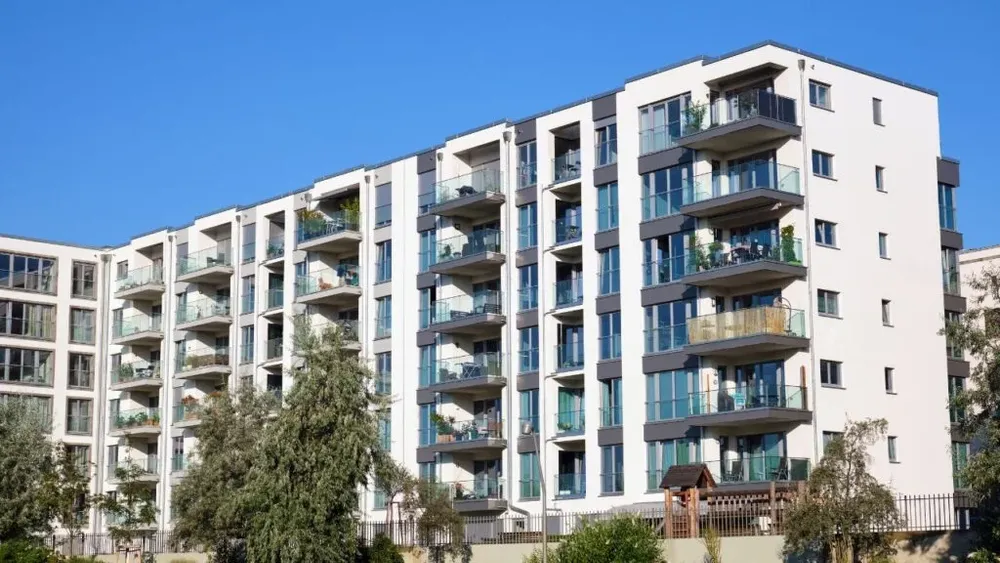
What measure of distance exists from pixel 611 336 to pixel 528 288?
228 inches

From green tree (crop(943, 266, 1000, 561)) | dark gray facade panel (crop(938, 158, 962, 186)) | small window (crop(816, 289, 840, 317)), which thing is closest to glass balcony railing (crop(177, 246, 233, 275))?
small window (crop(816, 289, 840, 317))

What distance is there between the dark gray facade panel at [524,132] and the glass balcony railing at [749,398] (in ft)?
51.7

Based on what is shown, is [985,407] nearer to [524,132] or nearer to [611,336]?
[611,336]

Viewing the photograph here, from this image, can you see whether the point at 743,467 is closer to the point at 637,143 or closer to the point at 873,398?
the point at 873,398

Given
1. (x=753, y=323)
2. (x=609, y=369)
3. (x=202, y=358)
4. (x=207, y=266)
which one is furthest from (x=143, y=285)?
(x=753, y=323)

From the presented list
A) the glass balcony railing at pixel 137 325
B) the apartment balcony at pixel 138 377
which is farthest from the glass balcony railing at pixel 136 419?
the glass balcony railing at pixel 137 325

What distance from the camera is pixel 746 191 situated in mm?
56625

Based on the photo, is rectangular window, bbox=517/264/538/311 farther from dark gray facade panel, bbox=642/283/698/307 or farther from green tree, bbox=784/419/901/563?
green tree, bbox=784/419/901/563

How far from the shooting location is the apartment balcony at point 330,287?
7581 cm

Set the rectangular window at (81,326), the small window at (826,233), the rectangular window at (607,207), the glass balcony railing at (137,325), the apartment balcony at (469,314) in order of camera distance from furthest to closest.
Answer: the rectangular window at (81,326), the glass balcony railing at (137,325), the apartment balcony at (469,314), the rectangular window at (607,207), the small window at (826,233)

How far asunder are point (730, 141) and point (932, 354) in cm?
1194

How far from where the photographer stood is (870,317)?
192 ft

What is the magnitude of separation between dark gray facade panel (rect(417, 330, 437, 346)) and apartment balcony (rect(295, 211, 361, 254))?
6.59m

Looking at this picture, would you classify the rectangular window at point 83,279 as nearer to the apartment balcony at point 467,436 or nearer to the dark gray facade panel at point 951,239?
the apartment balcony at point 467,436
